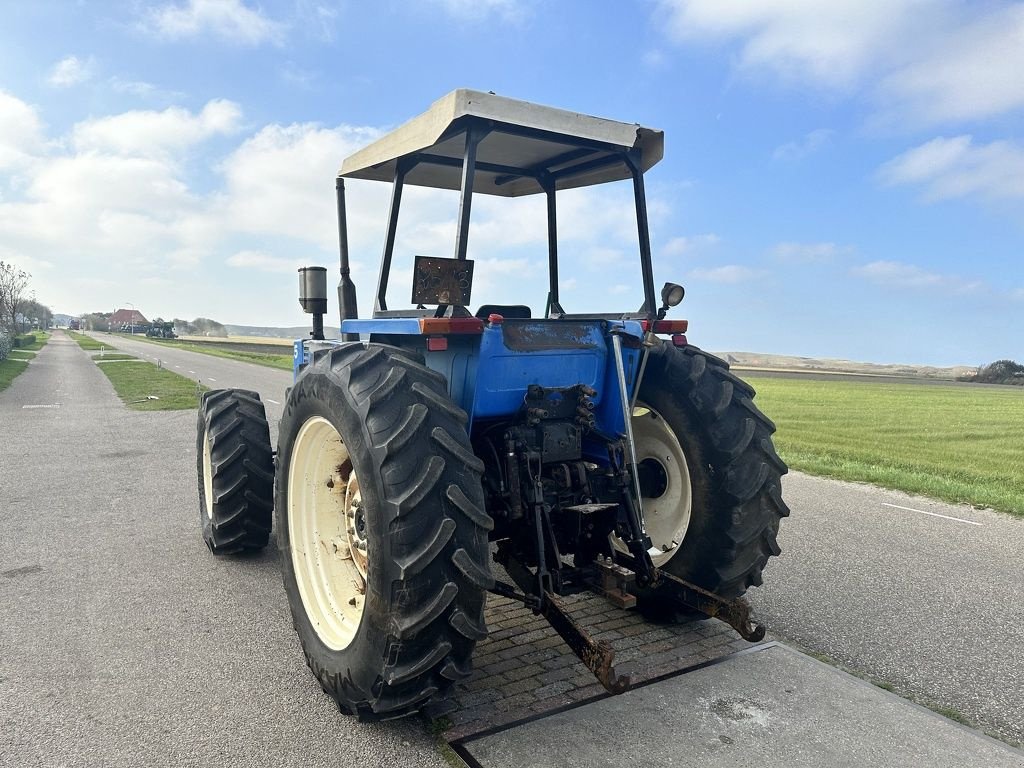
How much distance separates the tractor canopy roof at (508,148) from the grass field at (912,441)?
548cm

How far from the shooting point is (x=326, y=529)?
12.0ft

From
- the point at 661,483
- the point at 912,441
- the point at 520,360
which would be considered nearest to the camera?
the point at 520,360

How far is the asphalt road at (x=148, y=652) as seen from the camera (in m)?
2.89

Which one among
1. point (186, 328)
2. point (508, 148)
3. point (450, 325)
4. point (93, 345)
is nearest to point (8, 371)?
point (508, 148)

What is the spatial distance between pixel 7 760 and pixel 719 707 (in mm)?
2942

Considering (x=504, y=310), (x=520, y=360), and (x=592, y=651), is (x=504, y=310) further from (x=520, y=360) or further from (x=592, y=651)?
(x=592, y=651)

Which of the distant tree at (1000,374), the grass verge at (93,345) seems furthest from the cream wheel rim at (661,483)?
the grass verge at (93,345)

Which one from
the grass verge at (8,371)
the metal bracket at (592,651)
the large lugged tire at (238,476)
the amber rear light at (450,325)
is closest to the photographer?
the metal bracket at (592,651)

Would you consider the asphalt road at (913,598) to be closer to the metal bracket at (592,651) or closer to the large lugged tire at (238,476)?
the metal bracket at (592,651)

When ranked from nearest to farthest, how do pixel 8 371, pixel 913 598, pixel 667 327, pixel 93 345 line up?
pixel 667 327 < pixel 913 598 < pixel 8 371 < pixel 93 345

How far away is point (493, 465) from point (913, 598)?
298 centimetres

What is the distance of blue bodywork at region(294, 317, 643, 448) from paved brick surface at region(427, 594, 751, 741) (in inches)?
45.3

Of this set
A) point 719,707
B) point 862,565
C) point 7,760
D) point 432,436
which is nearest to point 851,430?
point 862,565

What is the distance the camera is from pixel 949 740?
2.96 metres
